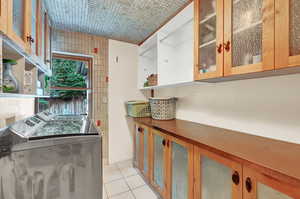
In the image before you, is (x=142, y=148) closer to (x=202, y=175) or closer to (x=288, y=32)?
(x=202, y=175)

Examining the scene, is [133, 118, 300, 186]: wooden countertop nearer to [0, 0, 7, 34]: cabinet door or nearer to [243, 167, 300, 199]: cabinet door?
[243, 167, 300, 199]: cabinet door

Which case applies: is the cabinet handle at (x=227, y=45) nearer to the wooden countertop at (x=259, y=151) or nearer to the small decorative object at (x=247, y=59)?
the small decorative object at (x=247, y=59)

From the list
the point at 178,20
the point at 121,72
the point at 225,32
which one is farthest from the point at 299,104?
the point at 121,72

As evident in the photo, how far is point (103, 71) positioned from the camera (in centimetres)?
260

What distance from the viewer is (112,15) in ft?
6.24

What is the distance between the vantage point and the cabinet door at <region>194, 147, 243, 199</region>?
34.1 inches

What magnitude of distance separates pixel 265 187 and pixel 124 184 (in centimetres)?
185

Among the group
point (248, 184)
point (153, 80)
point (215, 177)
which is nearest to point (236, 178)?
point (248, 184)

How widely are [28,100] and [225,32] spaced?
2308mm

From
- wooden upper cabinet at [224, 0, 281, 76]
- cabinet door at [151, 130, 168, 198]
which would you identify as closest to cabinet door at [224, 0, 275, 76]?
wooden upper cabinet at [224, 0, 281, 76]

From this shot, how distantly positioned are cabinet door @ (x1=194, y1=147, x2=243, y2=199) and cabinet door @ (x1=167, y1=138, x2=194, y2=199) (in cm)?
6

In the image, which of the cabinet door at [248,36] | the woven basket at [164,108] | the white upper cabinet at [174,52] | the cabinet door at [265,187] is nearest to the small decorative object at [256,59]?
the cabinet door at [248,36]

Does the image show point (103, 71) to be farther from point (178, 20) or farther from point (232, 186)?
point (232, 186)

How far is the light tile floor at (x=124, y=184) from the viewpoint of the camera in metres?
1.86
